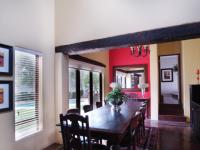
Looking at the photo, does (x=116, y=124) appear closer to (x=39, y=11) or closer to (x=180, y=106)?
(x=39, y=11)

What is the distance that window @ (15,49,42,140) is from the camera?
10.0ft

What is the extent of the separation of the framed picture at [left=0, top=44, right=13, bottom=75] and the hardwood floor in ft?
10.9

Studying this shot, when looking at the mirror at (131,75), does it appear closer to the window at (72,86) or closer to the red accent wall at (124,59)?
the red accent wall at (124,59)

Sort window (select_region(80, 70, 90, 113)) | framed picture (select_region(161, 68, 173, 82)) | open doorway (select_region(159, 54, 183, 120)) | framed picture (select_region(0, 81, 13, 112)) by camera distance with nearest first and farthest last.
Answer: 1. framed picture (select_region(0, 81, 13, 112))
2. window (select_region(80, 70, 90, 113))
3. open doorway (select_region(159, 54, 183, 120))
4. framed picture (select_region(161, 68, 173, 82))

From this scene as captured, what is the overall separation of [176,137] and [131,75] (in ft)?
12.1

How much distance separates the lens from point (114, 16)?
3.37 metres

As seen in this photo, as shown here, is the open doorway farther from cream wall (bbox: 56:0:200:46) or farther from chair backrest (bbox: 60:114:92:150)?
chair backrest (bbox: 60:114:92:150)

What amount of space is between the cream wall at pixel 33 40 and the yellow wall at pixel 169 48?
503cm

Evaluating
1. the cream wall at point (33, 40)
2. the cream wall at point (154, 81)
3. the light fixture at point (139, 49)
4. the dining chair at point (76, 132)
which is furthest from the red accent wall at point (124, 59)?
the dining chair at point (76, 132)

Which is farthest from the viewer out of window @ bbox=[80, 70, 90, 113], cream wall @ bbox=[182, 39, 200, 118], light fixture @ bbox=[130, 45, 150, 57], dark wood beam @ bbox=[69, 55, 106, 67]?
cream wall @ bbox=[182, 39, 200, 118]

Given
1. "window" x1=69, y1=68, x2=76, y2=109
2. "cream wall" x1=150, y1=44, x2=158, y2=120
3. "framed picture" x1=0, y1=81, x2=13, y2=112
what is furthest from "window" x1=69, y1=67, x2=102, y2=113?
"framed picture" x1=0, y1=81, x2=13, y2=112

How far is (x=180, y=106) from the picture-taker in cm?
766

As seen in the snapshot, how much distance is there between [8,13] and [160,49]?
6179 millimetres

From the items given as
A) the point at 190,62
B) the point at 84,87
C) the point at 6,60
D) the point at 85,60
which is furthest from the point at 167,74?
the point at 6,60
